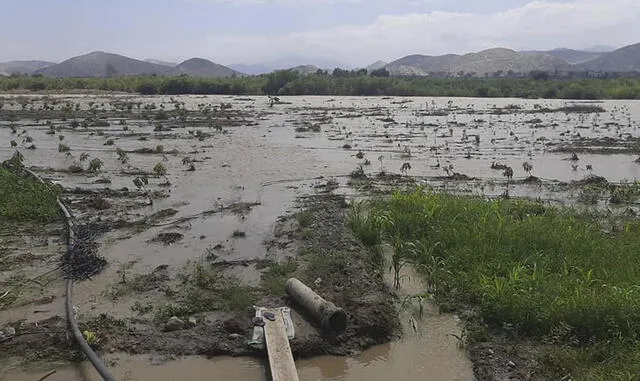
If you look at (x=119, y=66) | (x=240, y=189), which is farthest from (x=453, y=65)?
(x=240, y=189)

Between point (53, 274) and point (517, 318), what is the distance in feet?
19.3

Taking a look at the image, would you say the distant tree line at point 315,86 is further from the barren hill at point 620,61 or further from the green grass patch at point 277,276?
the barren hill at point 620,61

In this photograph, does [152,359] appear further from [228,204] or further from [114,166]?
[114,166]

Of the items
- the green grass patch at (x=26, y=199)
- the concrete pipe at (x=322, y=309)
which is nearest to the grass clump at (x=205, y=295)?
the concrete pipe at (x=322, y=309)

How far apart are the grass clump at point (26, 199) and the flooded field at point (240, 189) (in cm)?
45

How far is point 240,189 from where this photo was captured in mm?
12695

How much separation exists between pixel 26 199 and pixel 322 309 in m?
7.24

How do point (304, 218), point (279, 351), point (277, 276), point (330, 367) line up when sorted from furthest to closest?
point (304, 218) → point (277, 276) → point (330, 367) → point (279, 351)

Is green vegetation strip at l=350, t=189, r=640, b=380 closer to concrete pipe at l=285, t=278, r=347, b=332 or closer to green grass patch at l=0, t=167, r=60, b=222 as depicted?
concrete pipe at l=285, t=278, r=347, b=332

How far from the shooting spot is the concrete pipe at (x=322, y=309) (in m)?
5.79

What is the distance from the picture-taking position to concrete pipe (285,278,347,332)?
19.0ft

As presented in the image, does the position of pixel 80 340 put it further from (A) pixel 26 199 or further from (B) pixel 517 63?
(B) pixel 517 63

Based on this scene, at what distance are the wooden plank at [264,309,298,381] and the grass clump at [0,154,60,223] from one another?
19.5ft

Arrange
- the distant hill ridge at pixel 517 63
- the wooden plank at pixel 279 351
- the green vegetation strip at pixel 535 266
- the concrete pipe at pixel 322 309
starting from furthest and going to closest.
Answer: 1. the distant hill ridge at pixel 517 63
2. the concrete pipe at pixel 322 309
3. the green vegetation strip at pixel 535 266
4. the wooden plank at pixel 279 351
